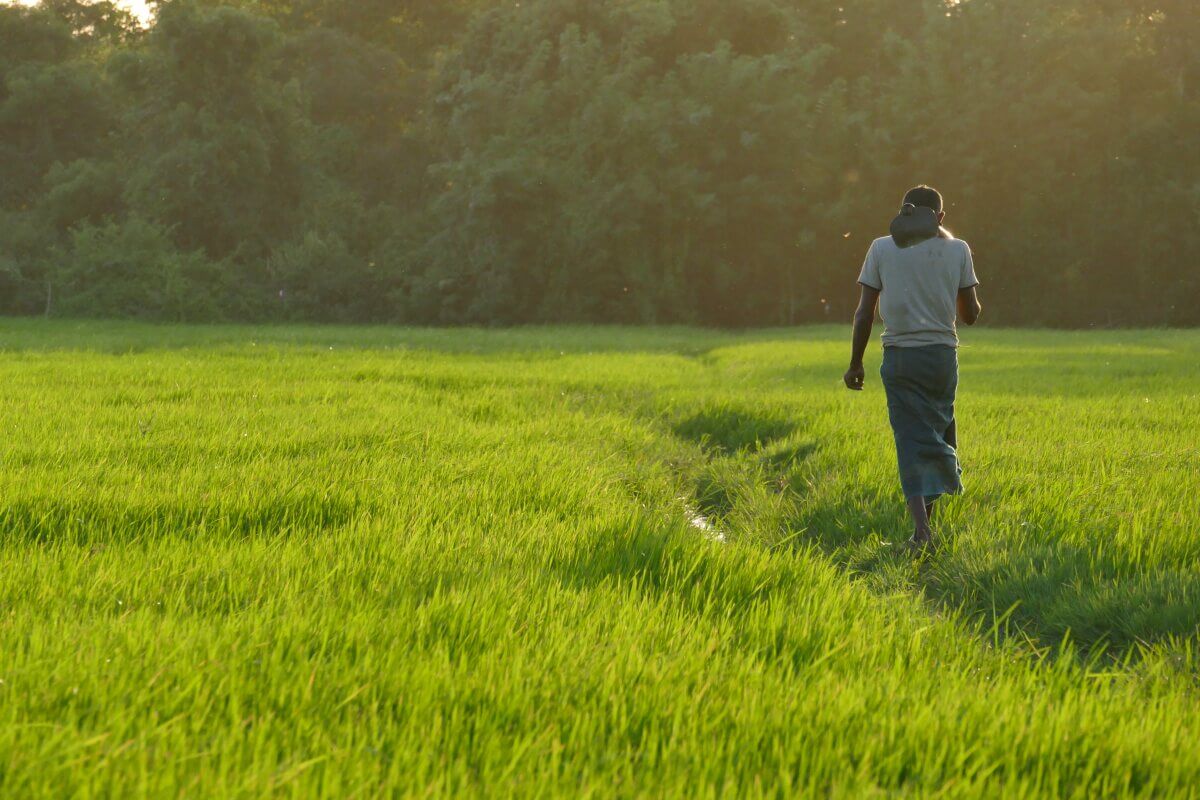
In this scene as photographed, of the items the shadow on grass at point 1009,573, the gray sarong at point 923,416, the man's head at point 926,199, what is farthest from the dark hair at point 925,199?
the shadow on grass at point 1009,573

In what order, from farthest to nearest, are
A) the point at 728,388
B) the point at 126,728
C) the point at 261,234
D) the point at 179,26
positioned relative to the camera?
the point at 261,234 < the point at 179,26 < the point at 728,388 < the point at 126,728

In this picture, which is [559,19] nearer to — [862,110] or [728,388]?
[862,110]

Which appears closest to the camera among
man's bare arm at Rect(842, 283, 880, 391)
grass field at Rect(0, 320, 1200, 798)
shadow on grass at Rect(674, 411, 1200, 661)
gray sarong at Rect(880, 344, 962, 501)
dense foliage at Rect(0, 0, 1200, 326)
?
grass field at Rect(0, 320, 1200, 798)

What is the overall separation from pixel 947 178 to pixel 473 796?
1638 inches

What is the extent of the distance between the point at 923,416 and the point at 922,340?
0.38 metres

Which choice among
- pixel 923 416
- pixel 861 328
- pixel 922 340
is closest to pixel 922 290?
pixel 922 340

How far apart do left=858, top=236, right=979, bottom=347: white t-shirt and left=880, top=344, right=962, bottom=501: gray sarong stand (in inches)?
2.9

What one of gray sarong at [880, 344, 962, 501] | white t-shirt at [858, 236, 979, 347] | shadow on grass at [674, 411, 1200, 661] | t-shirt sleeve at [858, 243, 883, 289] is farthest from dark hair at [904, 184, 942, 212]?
shadow on grass at [674, 411, 1200, 661]

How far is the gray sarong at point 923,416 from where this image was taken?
5.63 metres

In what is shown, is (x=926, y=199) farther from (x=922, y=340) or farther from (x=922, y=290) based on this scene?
(x=922, y=340)

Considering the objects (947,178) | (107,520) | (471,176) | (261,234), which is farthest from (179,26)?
(107,520)

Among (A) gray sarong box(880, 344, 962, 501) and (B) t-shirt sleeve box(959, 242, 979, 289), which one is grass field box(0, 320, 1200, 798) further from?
(B) t-shirt sleeve box(959, 242, 979, 289)

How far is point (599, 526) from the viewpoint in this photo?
520cm

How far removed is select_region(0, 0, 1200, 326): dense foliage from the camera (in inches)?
1559
